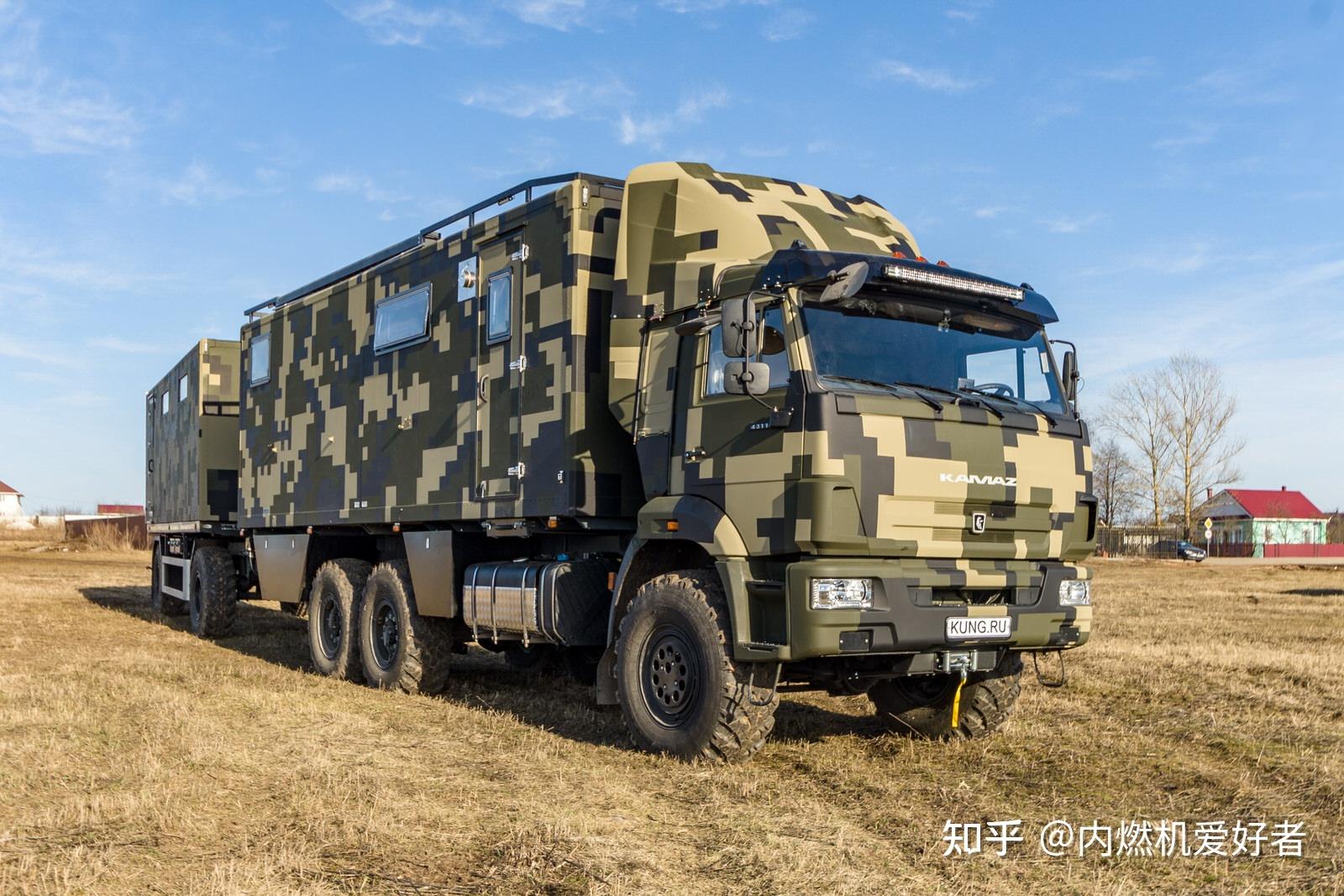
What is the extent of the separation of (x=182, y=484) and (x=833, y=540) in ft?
45.6

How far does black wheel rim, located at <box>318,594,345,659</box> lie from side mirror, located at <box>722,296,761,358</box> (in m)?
6.86

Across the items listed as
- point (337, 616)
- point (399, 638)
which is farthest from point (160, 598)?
point (399, 638)

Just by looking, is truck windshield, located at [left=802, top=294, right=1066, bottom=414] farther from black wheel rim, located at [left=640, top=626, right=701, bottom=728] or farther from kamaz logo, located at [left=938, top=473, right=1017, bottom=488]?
black wheel rim, located at [left=640, top=626, right=701, bottom=728]

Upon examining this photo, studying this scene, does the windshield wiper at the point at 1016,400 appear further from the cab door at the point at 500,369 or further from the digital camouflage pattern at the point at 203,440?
the digital camouflage pattern at the point at 203,440

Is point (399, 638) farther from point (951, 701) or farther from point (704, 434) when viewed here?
point (951, 701)

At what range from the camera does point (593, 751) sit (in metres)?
8.00

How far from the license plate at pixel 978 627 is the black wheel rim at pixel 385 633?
5.94m

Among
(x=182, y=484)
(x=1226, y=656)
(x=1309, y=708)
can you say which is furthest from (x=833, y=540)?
(x=182, y=484)

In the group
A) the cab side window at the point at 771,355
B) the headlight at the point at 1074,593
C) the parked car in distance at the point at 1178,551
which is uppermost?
the cab side window at the point at 771,355

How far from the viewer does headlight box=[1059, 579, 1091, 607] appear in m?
7.70

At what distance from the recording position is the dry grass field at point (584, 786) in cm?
512

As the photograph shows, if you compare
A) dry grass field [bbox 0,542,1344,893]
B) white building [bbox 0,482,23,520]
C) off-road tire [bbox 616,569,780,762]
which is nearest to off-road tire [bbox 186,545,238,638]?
dry grass field [bbox 0,542,1344,893]

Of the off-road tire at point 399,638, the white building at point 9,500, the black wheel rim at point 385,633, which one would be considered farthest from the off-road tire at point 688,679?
the white building at point 9,500

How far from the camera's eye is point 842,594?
22.5 feet
